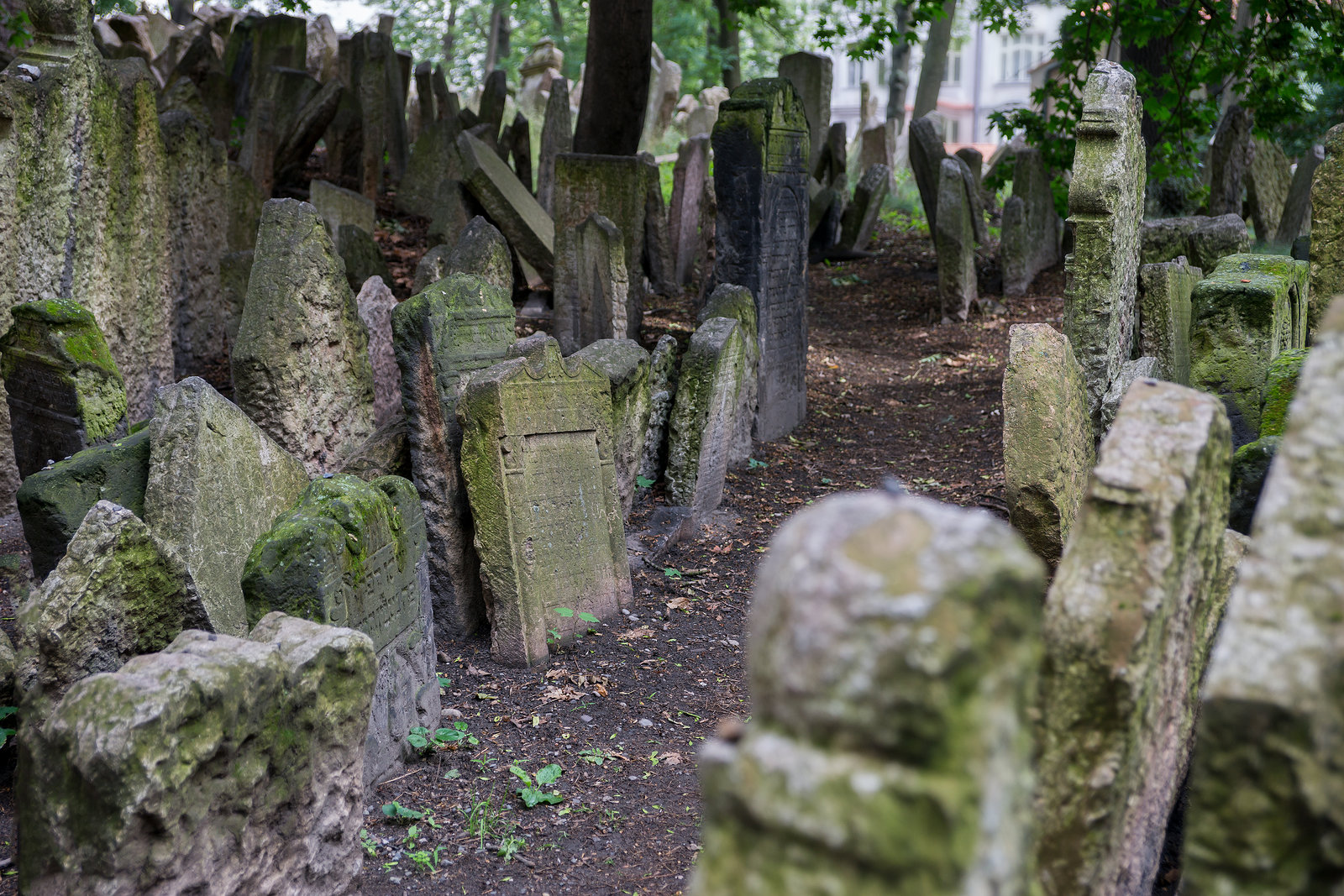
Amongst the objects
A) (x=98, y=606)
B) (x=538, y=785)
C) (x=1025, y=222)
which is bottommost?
(x=538, y=785)

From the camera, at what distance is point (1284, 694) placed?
1.42m

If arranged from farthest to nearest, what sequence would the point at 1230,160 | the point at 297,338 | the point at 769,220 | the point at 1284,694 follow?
the point at 1230,160
the point at 769,220
the point at 297,338
the point at 1284,694

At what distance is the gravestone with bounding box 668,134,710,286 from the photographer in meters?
11.4

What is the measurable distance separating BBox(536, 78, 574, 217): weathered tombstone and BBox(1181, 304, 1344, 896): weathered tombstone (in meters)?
10.3

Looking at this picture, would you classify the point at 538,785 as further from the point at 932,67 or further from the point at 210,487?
the point at 932,67

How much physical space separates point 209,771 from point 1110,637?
2.03m

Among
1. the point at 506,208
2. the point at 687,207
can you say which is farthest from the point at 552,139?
the point at 506,208

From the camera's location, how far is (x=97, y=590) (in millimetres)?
3018

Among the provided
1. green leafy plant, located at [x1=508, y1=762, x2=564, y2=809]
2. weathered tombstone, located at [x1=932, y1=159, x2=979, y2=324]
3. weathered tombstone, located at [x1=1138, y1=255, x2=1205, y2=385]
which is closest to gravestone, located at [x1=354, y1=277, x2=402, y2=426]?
green leafy plant, located at [x1=508, y1=762, x2=564, y2=809]

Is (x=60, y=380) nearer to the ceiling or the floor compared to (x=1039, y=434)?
nearer to the ceiling

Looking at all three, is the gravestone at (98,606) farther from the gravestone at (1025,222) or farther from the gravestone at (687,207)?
the gravestone at (1025,222)

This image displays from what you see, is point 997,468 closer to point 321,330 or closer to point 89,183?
point 321,330

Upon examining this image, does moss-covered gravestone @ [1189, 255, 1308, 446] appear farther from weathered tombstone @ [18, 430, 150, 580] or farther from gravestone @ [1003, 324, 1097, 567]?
weathered tombstone @ [18, 430, 150, 580]

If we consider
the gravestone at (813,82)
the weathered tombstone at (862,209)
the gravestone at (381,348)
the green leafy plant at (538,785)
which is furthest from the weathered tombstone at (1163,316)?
the gravestone at (813,82)
